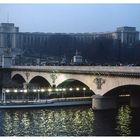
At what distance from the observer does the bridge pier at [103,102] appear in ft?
88.0

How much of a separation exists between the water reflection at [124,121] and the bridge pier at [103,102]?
632 mm

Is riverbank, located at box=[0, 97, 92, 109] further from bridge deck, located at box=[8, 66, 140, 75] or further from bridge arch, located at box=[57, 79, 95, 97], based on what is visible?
bridge arch, located at box=[57, 79, 95, 97]

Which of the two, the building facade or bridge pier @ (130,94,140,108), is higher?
the building facade

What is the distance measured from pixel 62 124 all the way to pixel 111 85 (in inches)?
183

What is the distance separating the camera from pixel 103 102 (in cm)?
2688

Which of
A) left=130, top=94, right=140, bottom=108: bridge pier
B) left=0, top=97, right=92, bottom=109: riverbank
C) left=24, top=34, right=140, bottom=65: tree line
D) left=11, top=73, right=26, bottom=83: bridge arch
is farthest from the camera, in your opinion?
left=24, top=34, right=140, bottom=65: tree line

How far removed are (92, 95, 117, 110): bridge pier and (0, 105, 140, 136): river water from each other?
17.0 inches

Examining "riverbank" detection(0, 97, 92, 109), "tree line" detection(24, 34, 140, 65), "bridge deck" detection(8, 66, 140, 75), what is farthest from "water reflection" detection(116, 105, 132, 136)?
"tree line" detection(24, 34, 140, 65)

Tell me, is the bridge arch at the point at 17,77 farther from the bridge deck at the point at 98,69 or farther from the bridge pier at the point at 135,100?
the bridge pier at the point at 135,100

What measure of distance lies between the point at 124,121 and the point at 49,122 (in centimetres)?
361

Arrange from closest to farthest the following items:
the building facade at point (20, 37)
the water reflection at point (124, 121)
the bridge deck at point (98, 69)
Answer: the water reflection at point (124, 121)
the bridge deck at point (98, 69)
the building facade at point (20, 37)

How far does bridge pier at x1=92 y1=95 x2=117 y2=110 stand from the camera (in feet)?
88.0

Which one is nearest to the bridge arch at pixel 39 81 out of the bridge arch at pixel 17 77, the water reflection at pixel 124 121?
the bridge arch at pixel 17 77

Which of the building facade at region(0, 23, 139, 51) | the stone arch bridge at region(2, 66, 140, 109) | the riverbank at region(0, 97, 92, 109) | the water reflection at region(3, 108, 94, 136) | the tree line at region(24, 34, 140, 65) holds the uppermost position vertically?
the building facade at region(0, 23, 139, 51)
